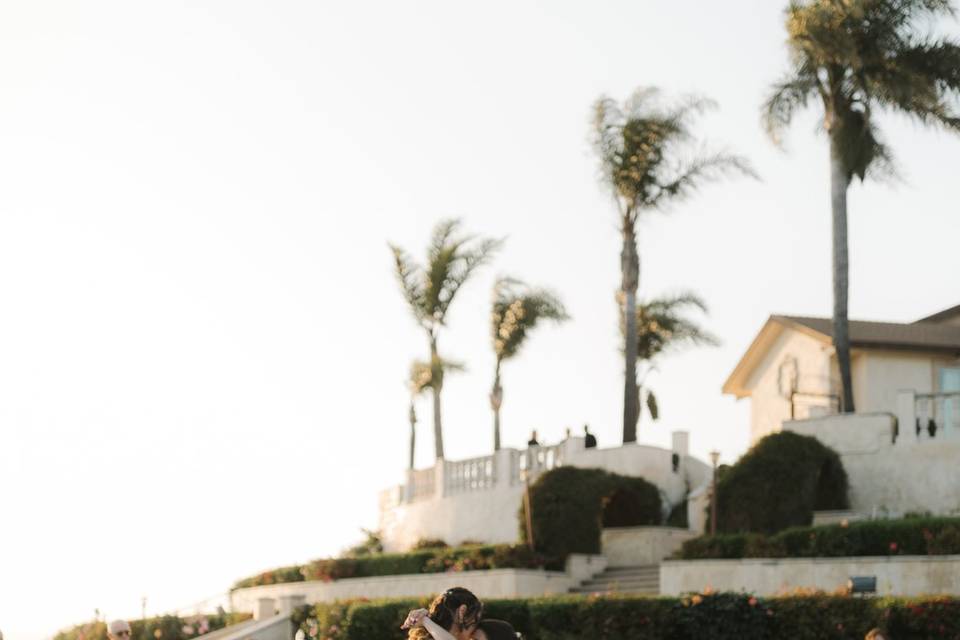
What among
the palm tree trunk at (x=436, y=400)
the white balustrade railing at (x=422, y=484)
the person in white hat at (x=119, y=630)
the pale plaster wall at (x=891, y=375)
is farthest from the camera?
the palm tree trunk at (x=436, y=400)

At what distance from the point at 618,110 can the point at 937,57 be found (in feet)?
26.8

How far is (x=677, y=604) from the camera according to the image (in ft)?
81.5

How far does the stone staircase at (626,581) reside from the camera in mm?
31312

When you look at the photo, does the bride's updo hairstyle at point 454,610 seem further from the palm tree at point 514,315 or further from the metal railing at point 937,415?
the palm tree at point 514,315

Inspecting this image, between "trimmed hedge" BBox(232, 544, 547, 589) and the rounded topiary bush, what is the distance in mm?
4280

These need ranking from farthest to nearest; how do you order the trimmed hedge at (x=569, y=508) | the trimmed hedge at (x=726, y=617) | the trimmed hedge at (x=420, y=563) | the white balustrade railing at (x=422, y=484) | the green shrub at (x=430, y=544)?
1. the white balustrade railing at (x=422, y=484)
2. the green shrub at (x=430, y=544)
3. the trimmed hedge at (x=569, y=508)
4. the trimmed hedge at (x=420, y=563)
5. the trimmed hedge at (x=726, y=617)

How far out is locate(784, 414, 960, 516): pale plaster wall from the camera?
3134cm

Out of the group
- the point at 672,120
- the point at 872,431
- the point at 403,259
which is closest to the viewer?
the point at 872,431

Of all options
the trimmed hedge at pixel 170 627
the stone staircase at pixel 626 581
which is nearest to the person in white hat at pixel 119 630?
the stone staircase at pixel 626 581

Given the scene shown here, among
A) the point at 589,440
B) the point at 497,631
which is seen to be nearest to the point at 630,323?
the point at 589,440

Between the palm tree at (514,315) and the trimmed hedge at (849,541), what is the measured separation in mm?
16301

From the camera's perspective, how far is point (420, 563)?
35219 mm

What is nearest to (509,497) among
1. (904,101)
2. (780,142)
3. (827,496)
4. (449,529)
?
(449,529)

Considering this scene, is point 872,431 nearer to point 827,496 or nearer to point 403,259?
point 827,496
